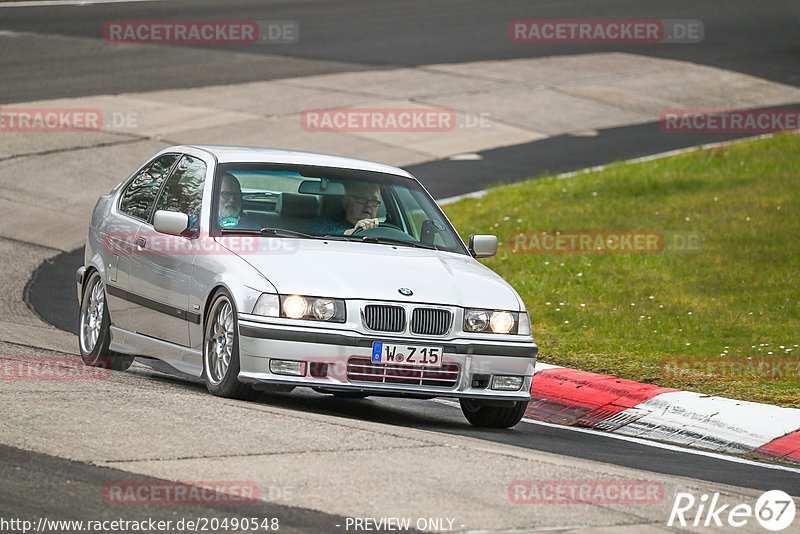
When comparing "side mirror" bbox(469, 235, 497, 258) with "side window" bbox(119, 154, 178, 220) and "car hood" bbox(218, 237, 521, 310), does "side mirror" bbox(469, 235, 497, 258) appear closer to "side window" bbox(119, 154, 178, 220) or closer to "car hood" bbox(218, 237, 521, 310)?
"car hood" bbox(218, 237, 521, 310)

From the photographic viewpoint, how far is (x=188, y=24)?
107 ft

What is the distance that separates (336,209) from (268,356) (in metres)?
1.54

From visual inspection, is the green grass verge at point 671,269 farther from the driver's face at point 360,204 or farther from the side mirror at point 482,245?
the driver's face at point 360,204

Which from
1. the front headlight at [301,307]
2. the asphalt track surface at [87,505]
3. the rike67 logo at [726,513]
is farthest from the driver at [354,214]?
the rike67 logo at [726,513]

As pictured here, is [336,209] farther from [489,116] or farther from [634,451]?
[489,116]

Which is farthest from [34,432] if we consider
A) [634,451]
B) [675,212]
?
[675,212]

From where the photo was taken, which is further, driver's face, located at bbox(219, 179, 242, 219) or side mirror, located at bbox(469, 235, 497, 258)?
side mirror, located at bbox(469, 235, 497, 258)
